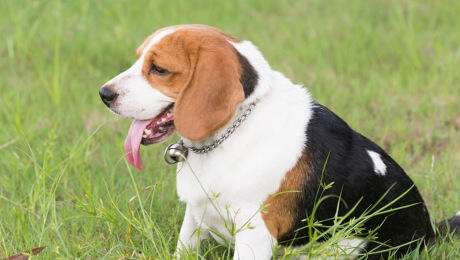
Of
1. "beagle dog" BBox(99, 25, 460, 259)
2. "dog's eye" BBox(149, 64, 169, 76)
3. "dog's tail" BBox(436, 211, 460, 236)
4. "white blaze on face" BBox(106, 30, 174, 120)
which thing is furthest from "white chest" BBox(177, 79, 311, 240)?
"dog's tail" BBox(436, 211, 460, 236)

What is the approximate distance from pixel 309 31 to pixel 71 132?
10.1ft

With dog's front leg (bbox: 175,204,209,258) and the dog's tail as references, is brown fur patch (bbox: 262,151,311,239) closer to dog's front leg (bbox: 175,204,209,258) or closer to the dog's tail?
dog's front leg (bbox: 175,204,209,258)

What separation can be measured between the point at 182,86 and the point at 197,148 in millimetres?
362

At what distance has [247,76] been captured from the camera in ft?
9.52

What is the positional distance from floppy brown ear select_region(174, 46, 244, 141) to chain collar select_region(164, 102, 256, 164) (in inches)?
4.6

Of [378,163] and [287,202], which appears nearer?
[287,202]

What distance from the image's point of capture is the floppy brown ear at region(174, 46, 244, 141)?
2826 mm

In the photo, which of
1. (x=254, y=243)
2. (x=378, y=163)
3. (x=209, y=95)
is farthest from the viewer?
(x=378, y=163)

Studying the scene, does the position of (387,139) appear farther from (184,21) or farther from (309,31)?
(184,21)

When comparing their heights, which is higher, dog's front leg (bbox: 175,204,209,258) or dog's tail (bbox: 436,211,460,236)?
dog's front leg (bbox: 175,204,209,258)

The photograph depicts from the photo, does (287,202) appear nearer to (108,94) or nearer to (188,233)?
(188,233)

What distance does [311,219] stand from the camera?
293cm

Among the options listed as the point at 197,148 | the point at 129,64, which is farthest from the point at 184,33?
the point at 129,64

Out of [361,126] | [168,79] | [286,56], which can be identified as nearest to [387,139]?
[361,126]
